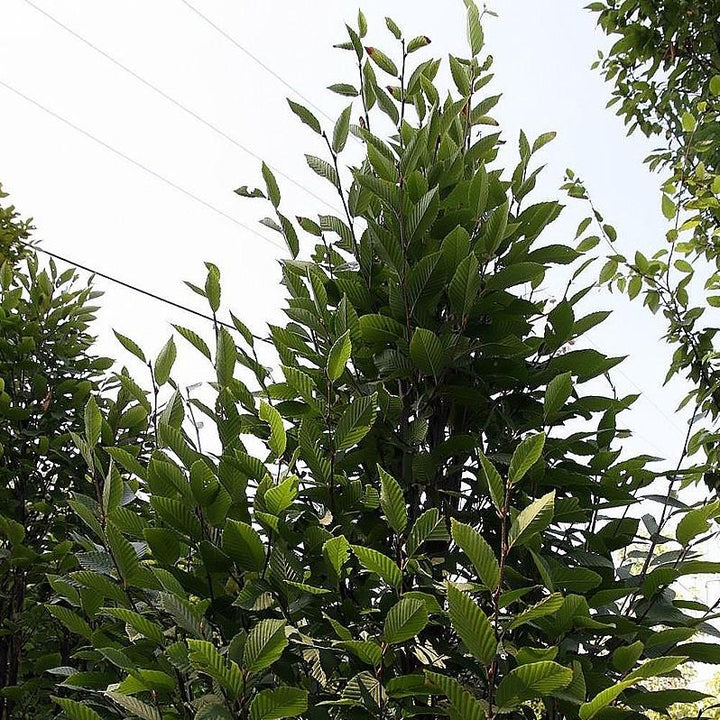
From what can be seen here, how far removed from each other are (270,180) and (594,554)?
2.72 ft

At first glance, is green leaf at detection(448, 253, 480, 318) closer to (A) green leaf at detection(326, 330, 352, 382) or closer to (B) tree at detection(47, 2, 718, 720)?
(B) tree at detection(47, 2, 718, 720)

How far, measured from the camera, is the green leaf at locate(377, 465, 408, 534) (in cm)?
92

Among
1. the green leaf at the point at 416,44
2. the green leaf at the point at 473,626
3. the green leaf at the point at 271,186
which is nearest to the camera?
the green leaf at the point at 473,626

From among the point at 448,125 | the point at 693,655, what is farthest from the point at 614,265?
the point at 693,655

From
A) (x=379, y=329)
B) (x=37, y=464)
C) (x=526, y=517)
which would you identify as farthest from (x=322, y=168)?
(x=37, y=464)

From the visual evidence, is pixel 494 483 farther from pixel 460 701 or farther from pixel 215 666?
pixel 215 666

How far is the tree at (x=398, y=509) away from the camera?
89 cm

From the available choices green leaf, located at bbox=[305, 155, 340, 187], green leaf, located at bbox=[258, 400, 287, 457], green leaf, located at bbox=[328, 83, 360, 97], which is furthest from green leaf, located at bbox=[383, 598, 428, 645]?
green leaf, located at bbox=[328, 83, 360, 97]

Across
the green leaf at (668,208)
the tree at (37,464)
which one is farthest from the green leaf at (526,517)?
the green leaf at (668,208)

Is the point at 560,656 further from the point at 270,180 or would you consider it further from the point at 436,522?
the point at 270,180

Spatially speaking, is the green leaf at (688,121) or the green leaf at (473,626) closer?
the green leaf at (473,626)

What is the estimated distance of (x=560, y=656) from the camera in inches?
39.4

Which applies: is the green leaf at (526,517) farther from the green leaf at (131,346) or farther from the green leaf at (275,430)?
the green leaf at (131,346)

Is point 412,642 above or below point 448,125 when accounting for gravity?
below
